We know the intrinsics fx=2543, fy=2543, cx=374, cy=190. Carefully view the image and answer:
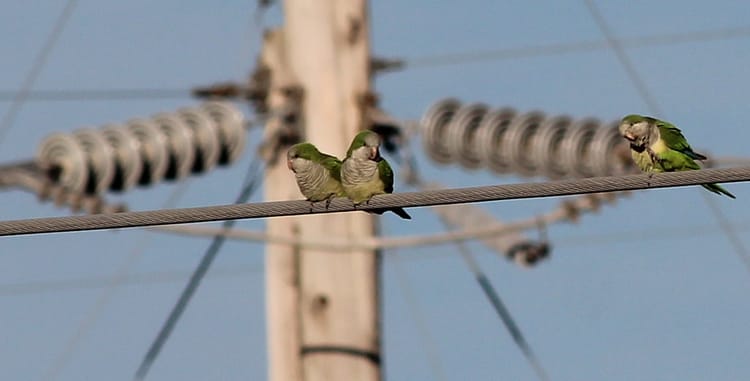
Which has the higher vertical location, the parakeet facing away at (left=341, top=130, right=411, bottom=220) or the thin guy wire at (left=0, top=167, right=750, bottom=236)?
the parakeet facing away at (left=341, top=130, right=411, bottom=220)

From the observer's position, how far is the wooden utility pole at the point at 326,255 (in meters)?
18.6

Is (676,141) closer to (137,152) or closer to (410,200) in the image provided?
(410,200)

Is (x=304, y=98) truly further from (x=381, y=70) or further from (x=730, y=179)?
(x=730, y=179)

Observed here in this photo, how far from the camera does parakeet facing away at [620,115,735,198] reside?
45.1 feet

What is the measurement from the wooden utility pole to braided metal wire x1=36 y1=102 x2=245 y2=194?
1436 mm

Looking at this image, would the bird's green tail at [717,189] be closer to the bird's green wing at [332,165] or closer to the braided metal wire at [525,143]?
the bird's green wing at [332,165]

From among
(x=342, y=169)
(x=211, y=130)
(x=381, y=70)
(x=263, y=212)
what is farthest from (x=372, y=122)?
(x=263, y=212)

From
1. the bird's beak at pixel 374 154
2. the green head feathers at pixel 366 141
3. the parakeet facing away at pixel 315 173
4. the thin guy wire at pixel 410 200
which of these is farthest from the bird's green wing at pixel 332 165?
the thin guy wire at pixel 410 200

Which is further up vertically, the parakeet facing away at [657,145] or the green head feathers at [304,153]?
the green head feathers at [304,153]

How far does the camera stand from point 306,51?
18734 mm

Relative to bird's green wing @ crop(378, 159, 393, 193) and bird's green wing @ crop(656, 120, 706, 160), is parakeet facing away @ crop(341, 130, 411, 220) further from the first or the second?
bird's green wing @ crop(656, 120, 706, 160)

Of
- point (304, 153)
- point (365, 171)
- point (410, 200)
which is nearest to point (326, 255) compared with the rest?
point (304, 153)

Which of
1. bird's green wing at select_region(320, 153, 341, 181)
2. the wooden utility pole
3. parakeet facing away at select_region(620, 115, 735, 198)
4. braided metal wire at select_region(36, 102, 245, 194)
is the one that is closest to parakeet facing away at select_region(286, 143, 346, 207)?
bird's green wing at select_region(320, 153, 341, 181)

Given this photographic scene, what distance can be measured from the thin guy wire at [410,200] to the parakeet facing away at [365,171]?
0.66 m
